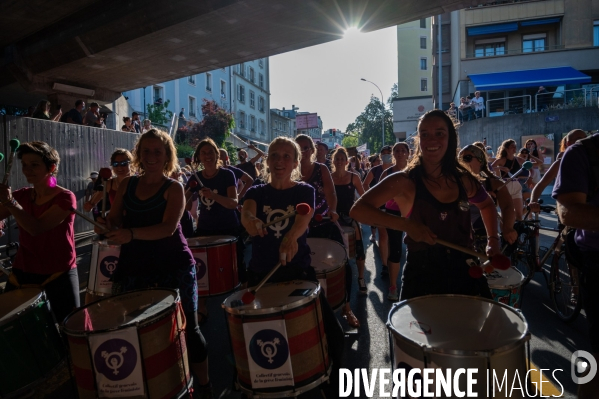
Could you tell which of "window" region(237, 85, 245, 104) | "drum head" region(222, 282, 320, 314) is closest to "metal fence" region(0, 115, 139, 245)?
"drum head" region(222, 282, 320, 314)

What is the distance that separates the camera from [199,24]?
9.40 m

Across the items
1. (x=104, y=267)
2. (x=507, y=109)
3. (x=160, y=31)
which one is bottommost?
(x=104, y=267)

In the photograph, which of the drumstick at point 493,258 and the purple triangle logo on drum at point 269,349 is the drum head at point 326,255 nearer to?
the purple triangle logo on drum at point 269,349

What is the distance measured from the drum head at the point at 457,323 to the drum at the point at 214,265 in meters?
2.49

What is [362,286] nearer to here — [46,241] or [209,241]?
[209,241]

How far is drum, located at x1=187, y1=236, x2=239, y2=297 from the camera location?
430 centimetres

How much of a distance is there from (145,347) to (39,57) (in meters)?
12.7

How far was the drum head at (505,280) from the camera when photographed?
3.55m

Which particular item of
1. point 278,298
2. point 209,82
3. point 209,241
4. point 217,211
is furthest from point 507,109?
point 209,82

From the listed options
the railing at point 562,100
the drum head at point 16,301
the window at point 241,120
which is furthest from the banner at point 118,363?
the window at point 241,120

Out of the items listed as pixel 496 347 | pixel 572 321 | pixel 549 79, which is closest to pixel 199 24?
pixel 572 321

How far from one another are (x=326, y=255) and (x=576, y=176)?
2.33 metres

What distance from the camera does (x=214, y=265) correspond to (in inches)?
171

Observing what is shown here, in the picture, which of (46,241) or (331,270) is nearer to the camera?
(46,241)
